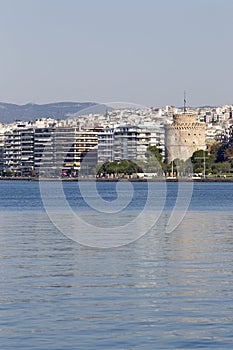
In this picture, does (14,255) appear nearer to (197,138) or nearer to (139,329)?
(139,329)

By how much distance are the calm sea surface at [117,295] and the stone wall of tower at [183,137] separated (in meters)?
104

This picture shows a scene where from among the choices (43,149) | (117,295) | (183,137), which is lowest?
(117,295)

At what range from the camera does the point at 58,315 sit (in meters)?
11.9

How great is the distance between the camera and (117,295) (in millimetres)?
13156

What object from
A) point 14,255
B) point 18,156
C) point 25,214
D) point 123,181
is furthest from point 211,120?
point 14,255

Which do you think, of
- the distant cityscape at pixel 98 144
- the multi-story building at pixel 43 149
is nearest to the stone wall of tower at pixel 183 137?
the distant cityscape at pixel 98 144

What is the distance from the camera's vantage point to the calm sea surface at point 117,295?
10.8 m

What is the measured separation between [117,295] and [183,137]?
11395cm

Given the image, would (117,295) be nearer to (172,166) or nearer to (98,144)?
(172,166)

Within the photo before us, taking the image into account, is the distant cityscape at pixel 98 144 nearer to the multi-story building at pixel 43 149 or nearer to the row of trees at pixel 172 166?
the multi-story building at pixel 43 149

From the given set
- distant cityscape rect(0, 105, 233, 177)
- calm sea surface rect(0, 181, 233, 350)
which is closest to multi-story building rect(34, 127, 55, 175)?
distant cityscape rect(0, 105, 233, 177)

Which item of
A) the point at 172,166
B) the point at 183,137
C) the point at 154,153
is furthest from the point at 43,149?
the point at 172,166

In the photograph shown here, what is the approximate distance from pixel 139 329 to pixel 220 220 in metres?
19.0

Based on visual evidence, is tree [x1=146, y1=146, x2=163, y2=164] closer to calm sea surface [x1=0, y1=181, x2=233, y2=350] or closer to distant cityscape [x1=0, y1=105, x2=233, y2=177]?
distant cityscape [x1=0, y1=105, x2=233, y2=177]
